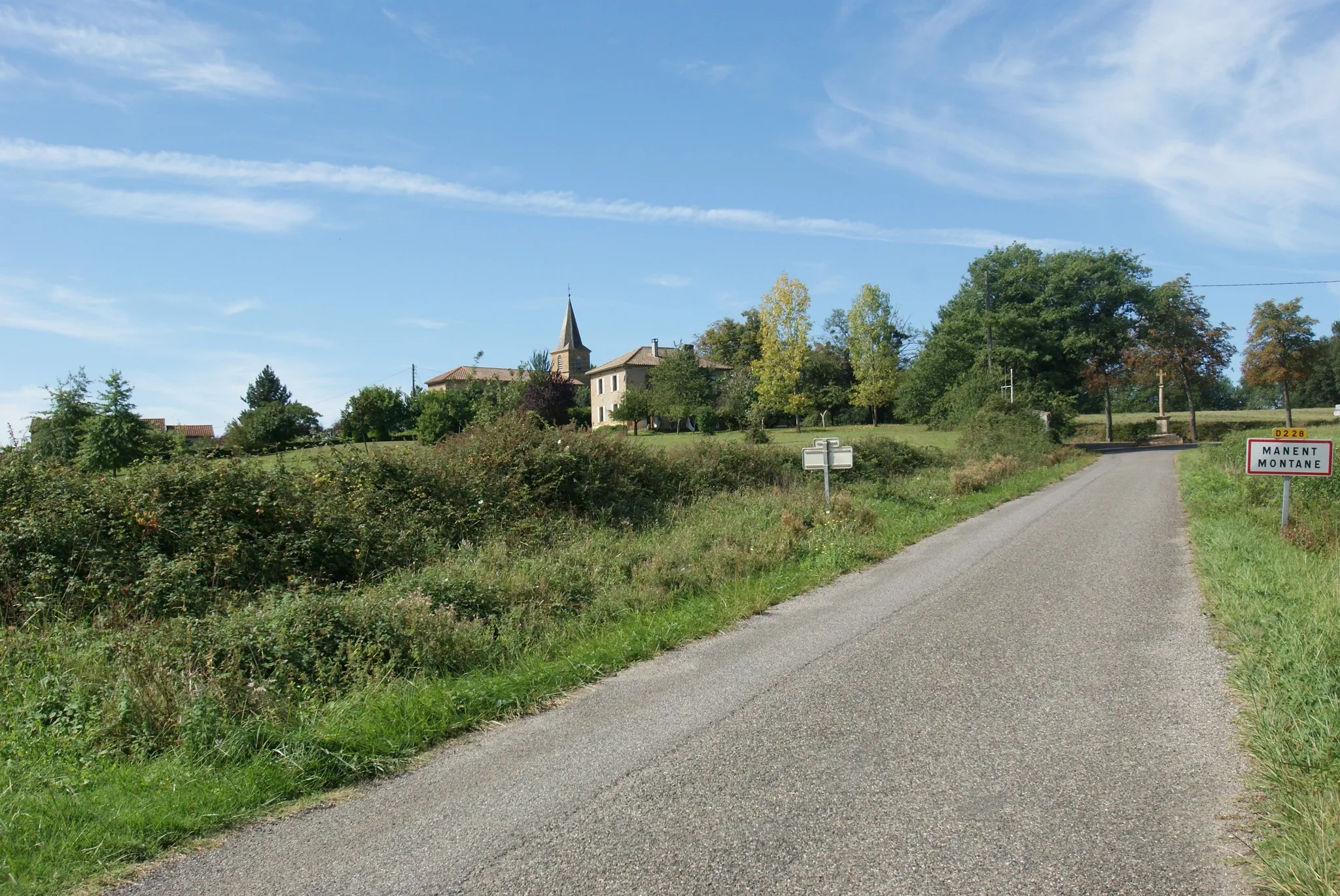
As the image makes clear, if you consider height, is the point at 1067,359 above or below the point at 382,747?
above

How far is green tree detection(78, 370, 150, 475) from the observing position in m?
30.8

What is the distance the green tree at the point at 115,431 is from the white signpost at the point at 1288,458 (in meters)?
31.3

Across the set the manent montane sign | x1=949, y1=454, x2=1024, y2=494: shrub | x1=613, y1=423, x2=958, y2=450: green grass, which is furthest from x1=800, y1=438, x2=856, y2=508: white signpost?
x1=613, y1=423, x2=958, y2=450: green grass

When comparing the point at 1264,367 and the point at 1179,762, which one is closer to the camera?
the point at 1179,762

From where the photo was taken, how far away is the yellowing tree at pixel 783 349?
7200 centimetres

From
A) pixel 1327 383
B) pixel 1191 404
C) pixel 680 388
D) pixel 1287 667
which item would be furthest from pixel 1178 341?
pixel 1287 667

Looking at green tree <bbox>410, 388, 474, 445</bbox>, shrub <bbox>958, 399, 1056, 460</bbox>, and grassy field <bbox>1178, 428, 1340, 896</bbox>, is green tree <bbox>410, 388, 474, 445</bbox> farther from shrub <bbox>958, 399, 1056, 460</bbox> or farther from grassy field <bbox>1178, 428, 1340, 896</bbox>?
grassy field <bbox>1178, 428, 1340, 896</bbox>

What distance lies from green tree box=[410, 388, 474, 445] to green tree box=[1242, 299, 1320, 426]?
5306 centimetres

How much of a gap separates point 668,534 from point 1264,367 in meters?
59.7

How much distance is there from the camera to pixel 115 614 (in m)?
9.72

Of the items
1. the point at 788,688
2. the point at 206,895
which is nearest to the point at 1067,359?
the point at 788,688

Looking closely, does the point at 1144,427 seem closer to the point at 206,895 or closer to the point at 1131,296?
the point at 1131,296

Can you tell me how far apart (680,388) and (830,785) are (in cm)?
6742

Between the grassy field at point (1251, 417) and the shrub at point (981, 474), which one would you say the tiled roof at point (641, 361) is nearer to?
the grassy field at point (1251, 417)
